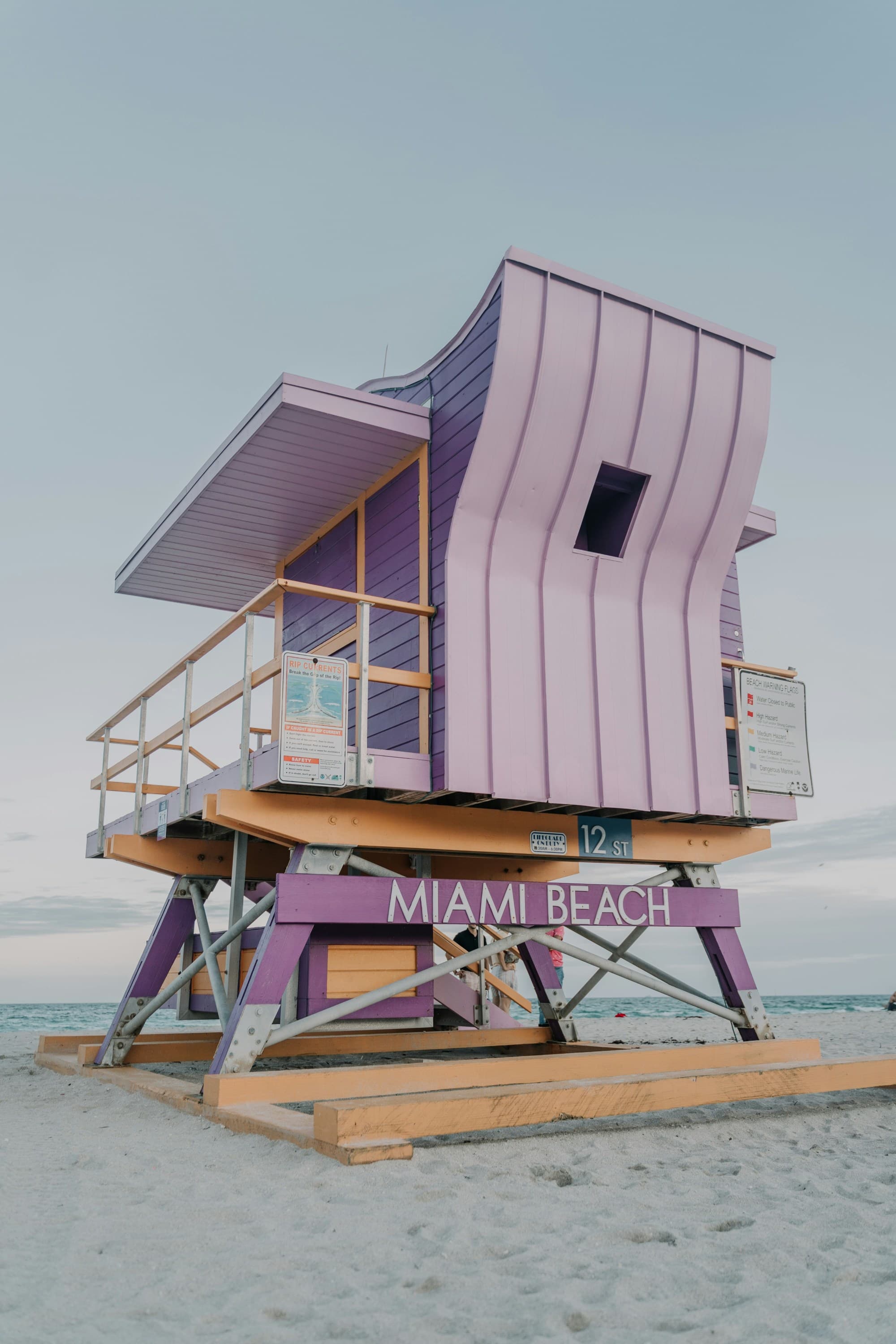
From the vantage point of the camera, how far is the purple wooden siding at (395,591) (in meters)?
8.08

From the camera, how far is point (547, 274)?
7781 millimetres

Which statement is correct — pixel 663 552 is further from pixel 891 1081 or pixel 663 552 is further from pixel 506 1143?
pixel 506 1143

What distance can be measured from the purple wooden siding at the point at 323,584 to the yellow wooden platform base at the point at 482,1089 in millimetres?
3706

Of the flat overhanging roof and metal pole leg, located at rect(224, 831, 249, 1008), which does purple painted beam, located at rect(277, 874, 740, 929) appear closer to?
metal pole leg, located at rect(224, 831, 249, 1008)

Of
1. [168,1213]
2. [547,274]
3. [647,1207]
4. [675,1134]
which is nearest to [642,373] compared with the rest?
[547,274]

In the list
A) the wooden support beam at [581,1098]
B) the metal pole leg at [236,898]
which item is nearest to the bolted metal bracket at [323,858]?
the metal pole leg at [236,898]

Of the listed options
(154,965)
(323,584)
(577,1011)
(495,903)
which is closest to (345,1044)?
(154,965)

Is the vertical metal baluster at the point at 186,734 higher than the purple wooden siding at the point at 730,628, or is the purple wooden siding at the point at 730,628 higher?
the purple wooden siding at the point at 730,628

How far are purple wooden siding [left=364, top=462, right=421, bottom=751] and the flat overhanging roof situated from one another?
0.31 meters

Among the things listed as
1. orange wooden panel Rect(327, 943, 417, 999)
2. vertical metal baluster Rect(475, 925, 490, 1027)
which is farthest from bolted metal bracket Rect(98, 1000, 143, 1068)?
vertical metal baluster Rect(475, 925, 490, 1027)

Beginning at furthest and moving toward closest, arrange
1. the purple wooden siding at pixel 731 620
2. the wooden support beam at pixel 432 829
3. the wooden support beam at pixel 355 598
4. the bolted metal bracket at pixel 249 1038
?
1. the purple wooden siding at pixel 731 620
2. the wooden support beam at pixel 432 829
3. the wooden support beam at pixel 355 598
4. the bolted metal bracket at pixel 249 1038

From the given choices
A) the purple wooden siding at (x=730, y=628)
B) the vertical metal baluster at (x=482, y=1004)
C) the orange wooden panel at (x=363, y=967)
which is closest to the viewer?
the orange wooden panel at (x=363, y=967)

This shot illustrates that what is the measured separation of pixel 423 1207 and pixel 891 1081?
15.5 ft

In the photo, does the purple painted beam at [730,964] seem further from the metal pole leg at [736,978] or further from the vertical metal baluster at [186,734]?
the vertical metal baluster at [186,734]
